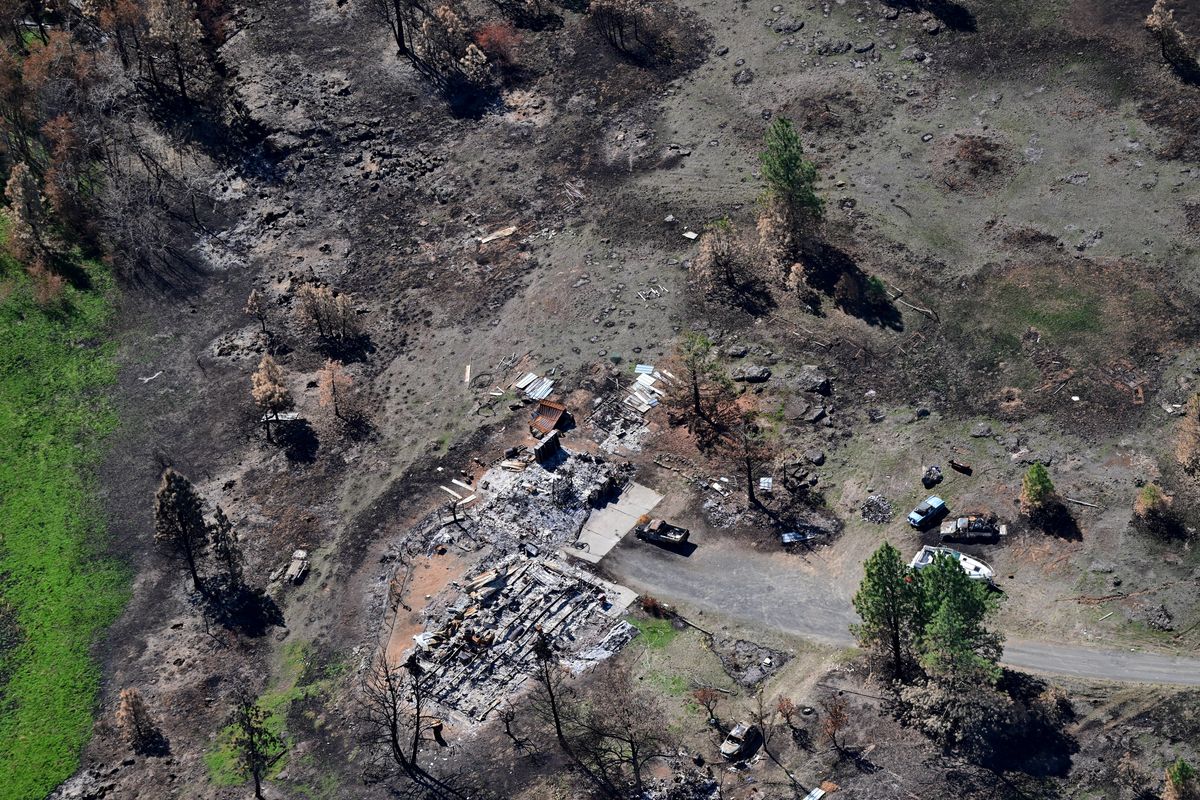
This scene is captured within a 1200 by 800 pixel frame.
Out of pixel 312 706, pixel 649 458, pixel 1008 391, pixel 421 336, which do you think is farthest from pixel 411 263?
pixel 1008 391

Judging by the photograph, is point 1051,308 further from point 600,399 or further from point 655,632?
point 655,632

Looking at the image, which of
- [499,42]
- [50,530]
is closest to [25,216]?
[50,530]

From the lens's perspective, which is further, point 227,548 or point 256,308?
point 256,308

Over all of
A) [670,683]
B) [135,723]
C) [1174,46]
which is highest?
[1174,46]

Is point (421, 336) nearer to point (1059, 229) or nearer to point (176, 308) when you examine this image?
point (176, 308)

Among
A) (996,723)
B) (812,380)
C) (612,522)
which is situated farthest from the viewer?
(812,380)

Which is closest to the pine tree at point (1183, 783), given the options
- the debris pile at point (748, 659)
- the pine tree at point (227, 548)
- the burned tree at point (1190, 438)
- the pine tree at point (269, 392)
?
the debris pile at point (748, 659)
